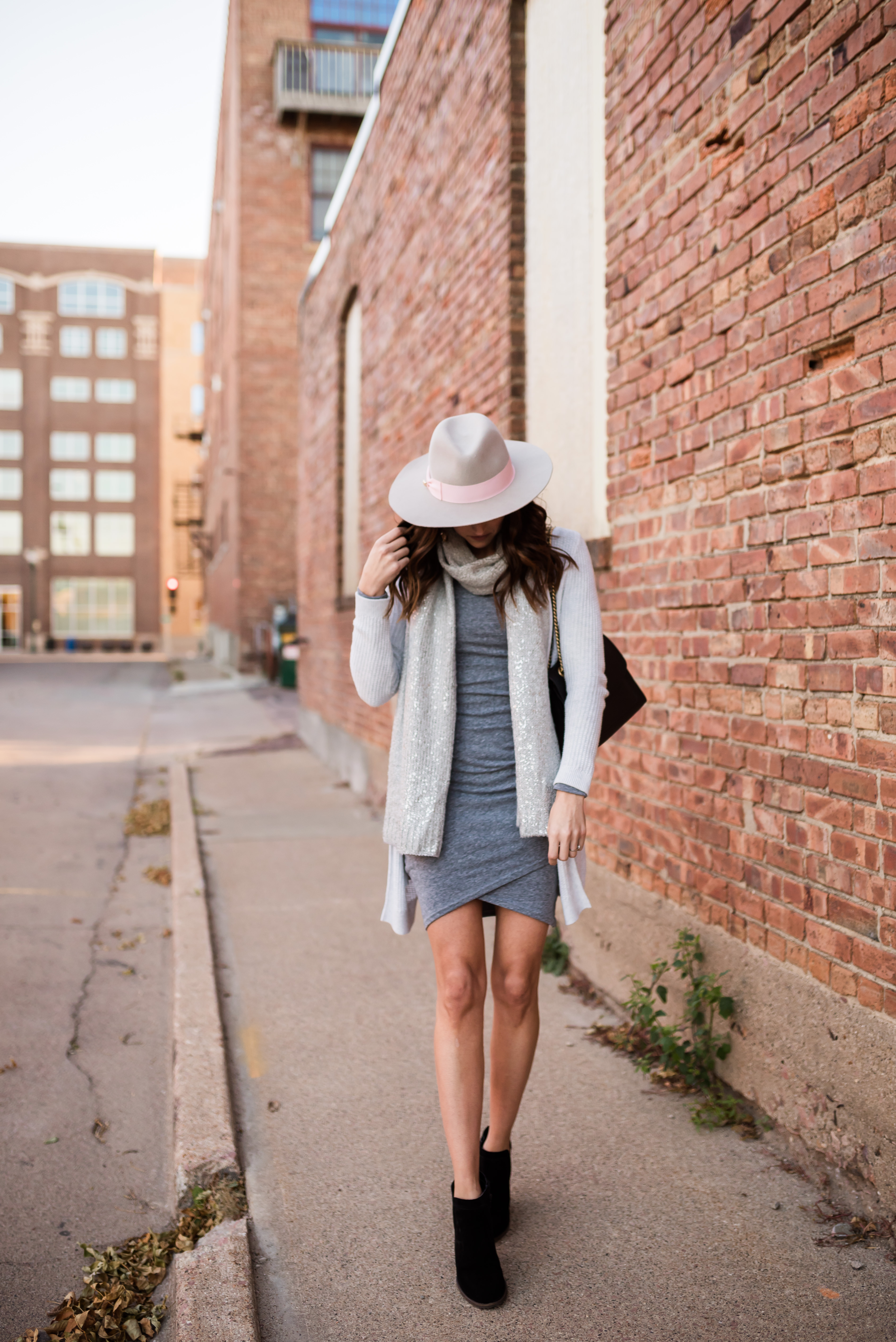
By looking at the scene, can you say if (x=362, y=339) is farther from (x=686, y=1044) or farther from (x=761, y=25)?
(x=686, y=1044)

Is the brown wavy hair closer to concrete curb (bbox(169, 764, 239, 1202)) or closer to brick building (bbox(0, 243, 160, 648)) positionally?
concrete curb (bbox(169, 764, 239, 1202))

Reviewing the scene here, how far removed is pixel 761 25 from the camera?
299 centimetres

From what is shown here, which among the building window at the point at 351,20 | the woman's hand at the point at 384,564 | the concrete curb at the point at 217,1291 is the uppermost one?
the building window at the point at 351,20

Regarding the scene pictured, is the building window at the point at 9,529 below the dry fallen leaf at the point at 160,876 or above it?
above

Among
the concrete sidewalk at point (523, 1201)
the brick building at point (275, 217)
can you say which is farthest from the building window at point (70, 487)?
the concrete sidewalk at point (523, 1201)

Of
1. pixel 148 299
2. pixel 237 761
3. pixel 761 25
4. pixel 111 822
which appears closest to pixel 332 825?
pixel 111 822

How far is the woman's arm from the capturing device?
7.88 ft

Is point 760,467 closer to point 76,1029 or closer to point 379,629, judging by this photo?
point 379,629

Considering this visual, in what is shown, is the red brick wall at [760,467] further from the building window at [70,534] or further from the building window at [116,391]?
the building window at [116,391]

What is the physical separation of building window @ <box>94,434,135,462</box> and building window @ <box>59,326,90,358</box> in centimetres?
459

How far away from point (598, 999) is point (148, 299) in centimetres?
6130

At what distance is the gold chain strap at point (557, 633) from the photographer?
2490 mm

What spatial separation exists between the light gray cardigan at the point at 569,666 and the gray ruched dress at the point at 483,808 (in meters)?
0.09

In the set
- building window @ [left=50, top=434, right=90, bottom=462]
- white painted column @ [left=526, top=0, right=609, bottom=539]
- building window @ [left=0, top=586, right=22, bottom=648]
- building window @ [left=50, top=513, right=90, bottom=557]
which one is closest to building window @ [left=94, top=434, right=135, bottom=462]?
building window @ [left=50, top=434, right=90, bottom=462]
